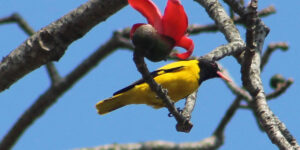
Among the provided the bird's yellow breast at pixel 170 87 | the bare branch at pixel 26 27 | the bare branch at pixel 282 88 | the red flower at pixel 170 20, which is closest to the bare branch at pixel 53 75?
the bare branch at pixel 26 27

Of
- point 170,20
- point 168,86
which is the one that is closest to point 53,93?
point 168,86

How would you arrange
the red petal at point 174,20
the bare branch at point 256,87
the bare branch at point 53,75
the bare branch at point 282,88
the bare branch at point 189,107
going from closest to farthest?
the red petal at point 174,20
the bare branch at point 256,87
the bare branch at point 189,107
the bare branch at point 282,88
the bare branch at point 53,75

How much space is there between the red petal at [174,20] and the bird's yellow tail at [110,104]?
3.33 metres

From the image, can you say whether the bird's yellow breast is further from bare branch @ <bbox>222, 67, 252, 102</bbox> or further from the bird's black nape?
bare branch @ <bbox>222, 67, 252, 102</bbox>

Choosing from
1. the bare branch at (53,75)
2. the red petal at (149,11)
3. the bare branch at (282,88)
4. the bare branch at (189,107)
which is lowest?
the red petal at (149,11)

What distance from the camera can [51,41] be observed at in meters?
3.54

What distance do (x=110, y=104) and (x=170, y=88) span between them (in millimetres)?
821

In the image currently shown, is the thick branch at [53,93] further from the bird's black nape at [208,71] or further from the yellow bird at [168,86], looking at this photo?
the bird's black nape at [208,71]

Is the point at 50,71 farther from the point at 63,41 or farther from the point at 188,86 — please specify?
the point at 63,41

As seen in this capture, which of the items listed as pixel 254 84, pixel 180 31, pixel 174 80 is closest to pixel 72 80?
pixel 174 80

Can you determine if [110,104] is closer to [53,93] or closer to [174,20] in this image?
[53,93]

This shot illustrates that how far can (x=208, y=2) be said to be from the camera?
4.40 m

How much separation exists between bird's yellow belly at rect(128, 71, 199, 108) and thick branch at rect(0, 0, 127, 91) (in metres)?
1.82

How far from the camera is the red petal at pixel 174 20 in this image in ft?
7.29
